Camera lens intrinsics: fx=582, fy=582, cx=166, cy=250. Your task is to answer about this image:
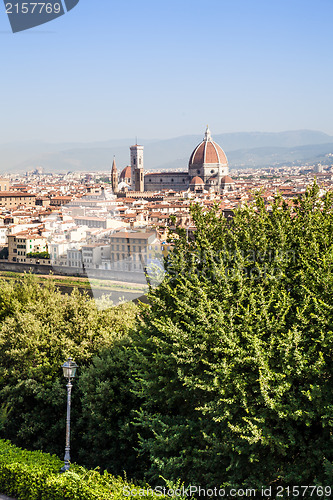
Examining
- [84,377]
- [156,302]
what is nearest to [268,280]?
[156,302]

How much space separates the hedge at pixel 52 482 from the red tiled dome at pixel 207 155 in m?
82.3

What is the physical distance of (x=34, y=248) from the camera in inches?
1431

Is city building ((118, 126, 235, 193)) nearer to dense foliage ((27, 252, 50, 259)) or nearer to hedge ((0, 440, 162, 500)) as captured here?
dense foliage ((27, 252, 50, 259))

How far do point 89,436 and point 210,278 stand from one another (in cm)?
237

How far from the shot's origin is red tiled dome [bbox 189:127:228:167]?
86.4m

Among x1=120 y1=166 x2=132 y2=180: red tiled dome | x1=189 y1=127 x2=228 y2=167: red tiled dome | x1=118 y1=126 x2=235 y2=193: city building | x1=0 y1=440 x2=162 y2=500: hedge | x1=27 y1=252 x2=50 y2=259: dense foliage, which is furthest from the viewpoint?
x1=120 y1=166 x2=132 y2=180: red tiled dome

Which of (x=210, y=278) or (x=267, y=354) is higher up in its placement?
(x=210, y=278)

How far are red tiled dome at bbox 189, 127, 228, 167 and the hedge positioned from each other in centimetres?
8234

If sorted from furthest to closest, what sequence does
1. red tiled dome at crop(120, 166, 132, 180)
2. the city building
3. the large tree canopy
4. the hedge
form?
red tiled dome at crop(120, 166, 132, 180), the city building, the large tree canopy, the hedge

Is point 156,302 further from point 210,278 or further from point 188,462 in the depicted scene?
point 188,462

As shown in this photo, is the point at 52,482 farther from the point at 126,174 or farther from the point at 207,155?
the point at 126,174

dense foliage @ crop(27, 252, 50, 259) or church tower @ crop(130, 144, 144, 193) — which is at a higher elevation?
church tower @ crop(130, 144, 144, 193)

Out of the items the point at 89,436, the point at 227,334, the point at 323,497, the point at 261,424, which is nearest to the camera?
the point at 323,497

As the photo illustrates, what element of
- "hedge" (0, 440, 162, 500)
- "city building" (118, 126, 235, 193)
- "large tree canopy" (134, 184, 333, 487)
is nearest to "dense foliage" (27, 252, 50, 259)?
"large tree canopy" (134, 184, 333, 487)
